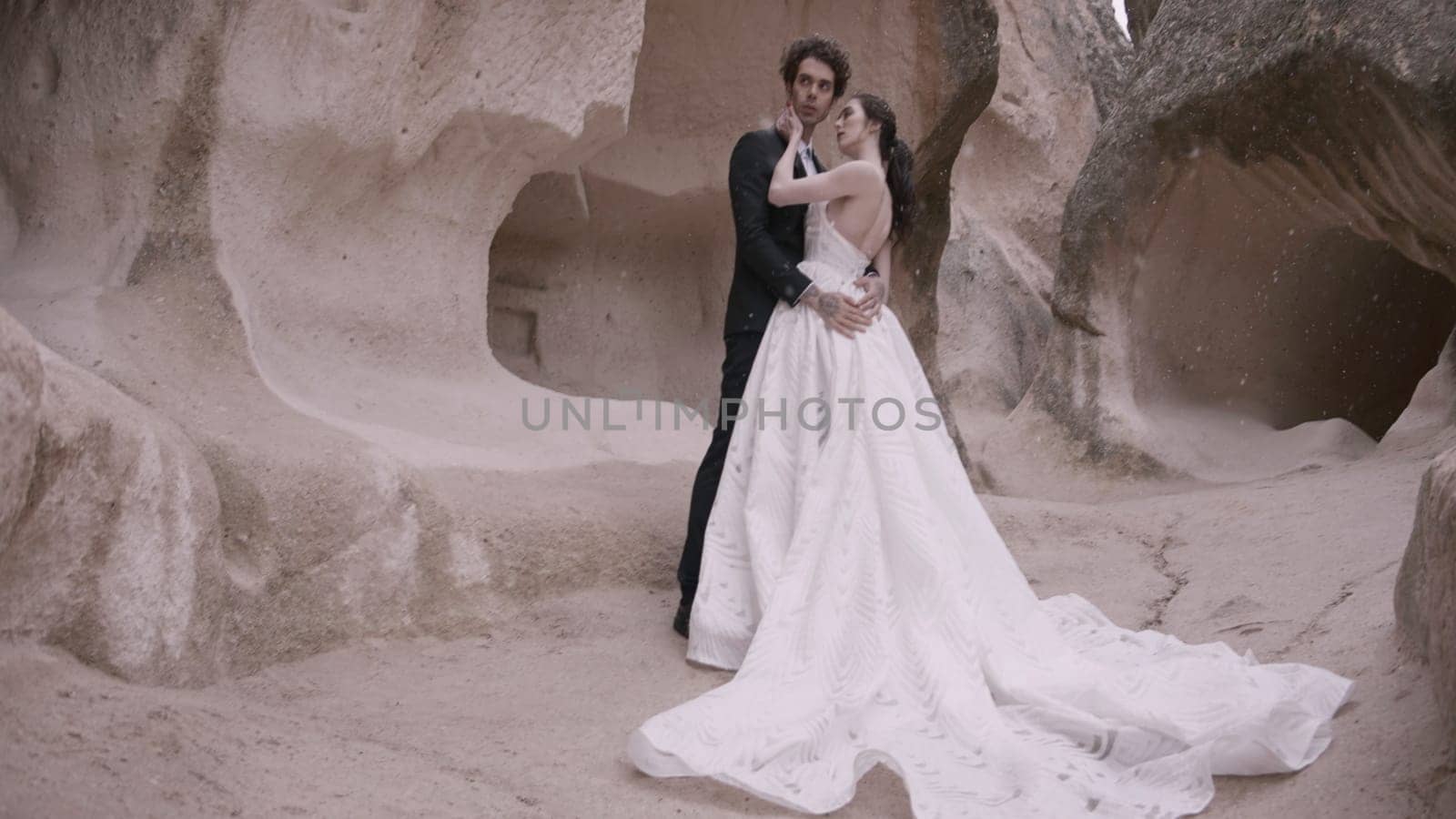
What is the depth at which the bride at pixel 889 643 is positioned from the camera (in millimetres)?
2354

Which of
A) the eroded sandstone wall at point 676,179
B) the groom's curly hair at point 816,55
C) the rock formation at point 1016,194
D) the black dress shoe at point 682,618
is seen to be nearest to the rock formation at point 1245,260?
the eroded sandstone wall at point 676,179

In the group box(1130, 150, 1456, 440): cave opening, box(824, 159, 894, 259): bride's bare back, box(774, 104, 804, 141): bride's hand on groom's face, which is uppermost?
box(774, 104, 804, 141): bride's hand on groom's face

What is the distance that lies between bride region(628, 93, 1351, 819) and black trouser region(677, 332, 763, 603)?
73 mm

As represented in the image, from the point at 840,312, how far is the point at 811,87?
552 mm

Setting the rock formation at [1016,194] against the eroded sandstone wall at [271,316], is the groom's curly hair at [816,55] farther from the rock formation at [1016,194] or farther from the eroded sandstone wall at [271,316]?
the rock formation at [1016,194]

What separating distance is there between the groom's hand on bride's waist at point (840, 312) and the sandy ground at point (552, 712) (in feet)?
2.58

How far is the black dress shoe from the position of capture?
10.5 feet

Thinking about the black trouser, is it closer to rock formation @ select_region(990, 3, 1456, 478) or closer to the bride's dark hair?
the bride's dark hair

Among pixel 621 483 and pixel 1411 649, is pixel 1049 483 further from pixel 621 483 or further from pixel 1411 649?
pixel 1411 649

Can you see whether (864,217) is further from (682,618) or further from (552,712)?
(552,712)

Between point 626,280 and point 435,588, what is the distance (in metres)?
2.44

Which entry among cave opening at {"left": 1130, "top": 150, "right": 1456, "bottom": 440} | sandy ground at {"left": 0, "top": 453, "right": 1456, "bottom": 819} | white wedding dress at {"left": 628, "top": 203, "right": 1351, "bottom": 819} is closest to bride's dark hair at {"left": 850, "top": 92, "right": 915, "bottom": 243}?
white wedding dress at {"left": 628, "top": 203, "right": 1351, "bottom": 819}

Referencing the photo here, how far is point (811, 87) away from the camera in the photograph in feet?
10.7

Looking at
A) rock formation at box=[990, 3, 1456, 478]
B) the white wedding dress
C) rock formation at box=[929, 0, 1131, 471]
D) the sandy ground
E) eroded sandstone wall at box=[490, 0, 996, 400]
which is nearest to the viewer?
the sandy ground
